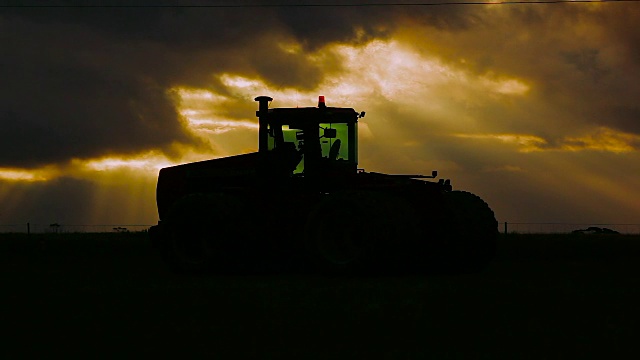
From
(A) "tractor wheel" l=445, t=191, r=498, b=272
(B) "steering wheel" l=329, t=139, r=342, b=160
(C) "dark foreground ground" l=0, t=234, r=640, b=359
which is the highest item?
(B) "steering wheel" l=329, t=139, r=342, b=160

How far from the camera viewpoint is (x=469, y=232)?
63.7 ft

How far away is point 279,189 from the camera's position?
820 inches

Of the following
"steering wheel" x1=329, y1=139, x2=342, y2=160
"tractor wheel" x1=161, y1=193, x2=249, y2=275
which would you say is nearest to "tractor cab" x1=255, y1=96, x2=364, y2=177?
"steering wheel" x1=329, y1=139, x2=342, y2=160

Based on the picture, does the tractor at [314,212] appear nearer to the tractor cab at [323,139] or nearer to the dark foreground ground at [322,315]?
the tractor cab at [323,139]

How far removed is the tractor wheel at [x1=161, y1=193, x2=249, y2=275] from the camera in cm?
2047

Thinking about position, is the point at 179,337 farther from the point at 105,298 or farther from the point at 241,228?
the point at 241,228

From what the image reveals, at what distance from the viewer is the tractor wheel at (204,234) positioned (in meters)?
20.5

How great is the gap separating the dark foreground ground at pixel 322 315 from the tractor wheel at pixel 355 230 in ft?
1.32

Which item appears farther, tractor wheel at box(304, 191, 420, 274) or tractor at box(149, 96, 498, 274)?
tractor at box(149, 96, 498, 274)

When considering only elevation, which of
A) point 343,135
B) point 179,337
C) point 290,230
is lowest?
point 179,337

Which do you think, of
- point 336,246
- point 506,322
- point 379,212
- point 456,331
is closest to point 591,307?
point 506,322

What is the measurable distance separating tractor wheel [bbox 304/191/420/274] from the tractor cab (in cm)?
166

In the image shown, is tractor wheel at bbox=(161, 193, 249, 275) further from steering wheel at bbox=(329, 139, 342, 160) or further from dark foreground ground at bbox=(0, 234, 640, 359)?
steering wheel at bbox=(329, 139, 342, 160)

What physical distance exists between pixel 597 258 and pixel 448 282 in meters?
11.7
